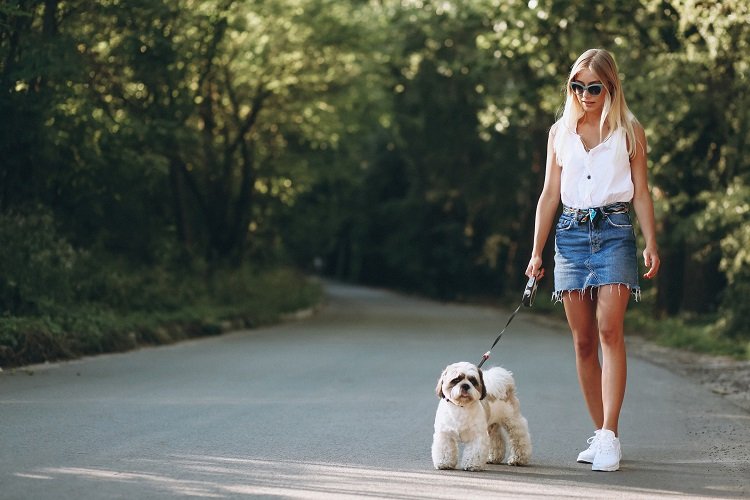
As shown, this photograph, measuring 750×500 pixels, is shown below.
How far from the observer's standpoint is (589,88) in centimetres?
690

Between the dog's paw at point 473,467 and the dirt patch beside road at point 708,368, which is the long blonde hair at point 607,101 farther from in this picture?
the dirt patch beside road at point 708,368

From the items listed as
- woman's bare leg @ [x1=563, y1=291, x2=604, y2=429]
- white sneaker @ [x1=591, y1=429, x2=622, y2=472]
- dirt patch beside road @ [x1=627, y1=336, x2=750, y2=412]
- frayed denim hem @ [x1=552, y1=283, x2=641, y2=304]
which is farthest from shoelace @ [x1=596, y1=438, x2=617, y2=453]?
dirt patch beside road @ [x1=627, y1=336, x2=750, y2=412]

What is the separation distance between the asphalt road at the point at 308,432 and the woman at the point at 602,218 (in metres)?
0.64

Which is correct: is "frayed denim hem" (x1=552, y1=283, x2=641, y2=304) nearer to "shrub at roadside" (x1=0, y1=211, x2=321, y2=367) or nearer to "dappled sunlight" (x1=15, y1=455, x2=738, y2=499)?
"dappled sunlight" (x1=15, y1=455, x2=738, y2=499)

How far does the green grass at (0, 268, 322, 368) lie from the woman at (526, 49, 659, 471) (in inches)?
296

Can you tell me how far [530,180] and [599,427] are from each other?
108ft

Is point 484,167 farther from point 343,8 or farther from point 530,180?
point 343,8

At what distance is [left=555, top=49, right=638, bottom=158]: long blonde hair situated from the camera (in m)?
6.88

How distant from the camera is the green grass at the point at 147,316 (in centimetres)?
1338

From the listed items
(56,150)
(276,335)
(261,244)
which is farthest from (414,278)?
(56,150)

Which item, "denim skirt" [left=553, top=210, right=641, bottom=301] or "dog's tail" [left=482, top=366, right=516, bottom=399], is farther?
"dog's tail" [left=482, top=366, right=516, bottom=399]

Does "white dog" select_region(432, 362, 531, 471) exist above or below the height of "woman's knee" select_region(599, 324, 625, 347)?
below

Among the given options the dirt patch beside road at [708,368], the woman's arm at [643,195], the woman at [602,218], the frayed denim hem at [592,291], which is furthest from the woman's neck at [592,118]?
the dirt patch beside road at [708,368]

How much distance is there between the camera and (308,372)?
44.4ft
